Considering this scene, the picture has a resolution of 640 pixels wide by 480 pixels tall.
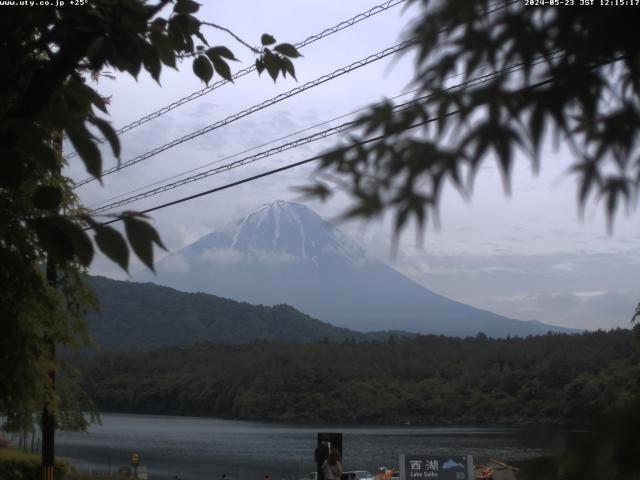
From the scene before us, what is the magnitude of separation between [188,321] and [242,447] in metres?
54.5

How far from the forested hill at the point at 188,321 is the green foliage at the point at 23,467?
68.2 meters

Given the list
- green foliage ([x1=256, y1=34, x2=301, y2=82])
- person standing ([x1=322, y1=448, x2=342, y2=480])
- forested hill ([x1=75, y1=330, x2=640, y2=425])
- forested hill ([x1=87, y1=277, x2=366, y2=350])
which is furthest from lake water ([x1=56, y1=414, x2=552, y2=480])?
green foliage ([x1=256, y1=34, x2=301, y2=82])

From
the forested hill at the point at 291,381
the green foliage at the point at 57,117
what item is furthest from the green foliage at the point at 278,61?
the forested hill at the point at 291,381

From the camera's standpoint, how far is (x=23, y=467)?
11.6 metres

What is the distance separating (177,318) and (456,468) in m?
90.5

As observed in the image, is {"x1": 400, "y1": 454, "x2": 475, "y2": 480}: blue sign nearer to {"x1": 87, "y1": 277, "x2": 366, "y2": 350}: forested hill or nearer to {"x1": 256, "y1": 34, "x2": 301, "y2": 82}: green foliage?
{"x1": 256, "y1": 34, "x2": 301, "y2": 82}: green foliage

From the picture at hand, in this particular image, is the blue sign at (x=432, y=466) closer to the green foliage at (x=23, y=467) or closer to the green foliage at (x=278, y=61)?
the green foliage at (x=23, y=467)

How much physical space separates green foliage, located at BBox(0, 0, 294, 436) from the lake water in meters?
23.7

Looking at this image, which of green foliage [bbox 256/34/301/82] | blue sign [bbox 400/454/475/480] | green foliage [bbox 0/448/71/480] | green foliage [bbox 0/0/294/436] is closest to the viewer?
green foliage [bbox 0/0/294/436]

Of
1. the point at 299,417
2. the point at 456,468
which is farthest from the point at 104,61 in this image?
the point at 299,417

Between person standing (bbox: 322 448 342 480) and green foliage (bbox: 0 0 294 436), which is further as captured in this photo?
person standing (bbox: 322 448 342 480)

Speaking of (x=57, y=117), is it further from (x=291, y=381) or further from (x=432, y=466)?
(x=291, y=381)

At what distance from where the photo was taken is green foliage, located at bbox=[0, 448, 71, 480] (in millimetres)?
11055

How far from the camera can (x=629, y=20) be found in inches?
55.6
